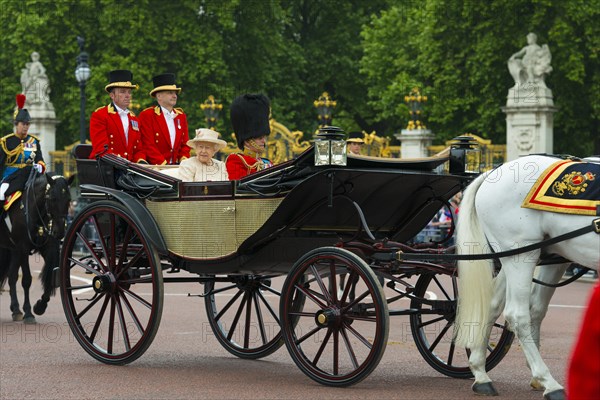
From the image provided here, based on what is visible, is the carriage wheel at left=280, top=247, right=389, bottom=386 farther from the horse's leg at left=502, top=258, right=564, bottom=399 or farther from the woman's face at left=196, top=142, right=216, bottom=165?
the woman's face at left=196, top=142, right=216, bottom=165

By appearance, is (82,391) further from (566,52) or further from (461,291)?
(566,52)

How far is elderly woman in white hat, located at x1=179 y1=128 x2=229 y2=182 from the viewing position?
884 cm

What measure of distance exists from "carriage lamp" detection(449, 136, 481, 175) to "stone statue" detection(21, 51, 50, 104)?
32.1m

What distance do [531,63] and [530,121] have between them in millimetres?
1587

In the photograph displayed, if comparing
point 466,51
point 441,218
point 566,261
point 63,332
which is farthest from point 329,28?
point 566,261

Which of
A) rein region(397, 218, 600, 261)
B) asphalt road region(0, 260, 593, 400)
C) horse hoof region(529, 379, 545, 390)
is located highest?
rein region(397, 218, 600, 261)

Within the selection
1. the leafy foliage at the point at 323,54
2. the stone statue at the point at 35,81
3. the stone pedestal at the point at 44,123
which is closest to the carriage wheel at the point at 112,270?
the leafy foliage at the point at 323,54

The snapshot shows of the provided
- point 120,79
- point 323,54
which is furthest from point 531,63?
point 120,79

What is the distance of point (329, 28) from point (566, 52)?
14976 mm

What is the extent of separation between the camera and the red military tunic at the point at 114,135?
9297 mm

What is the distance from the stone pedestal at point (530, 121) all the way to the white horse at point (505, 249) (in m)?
24.1

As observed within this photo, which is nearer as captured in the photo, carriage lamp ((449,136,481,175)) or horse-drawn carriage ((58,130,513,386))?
horse-drawn carriage ((58,130,513,386))

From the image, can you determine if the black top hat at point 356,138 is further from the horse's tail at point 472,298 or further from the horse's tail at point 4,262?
the horse's tail at point 472,298

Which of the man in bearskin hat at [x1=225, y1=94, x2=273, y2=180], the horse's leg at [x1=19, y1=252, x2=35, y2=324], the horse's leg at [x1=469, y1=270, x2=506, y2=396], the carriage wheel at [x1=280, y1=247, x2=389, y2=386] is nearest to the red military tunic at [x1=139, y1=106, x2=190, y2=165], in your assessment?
the man in bearskin hat at [x1=225, y1=94, x2=273, y2=180]
